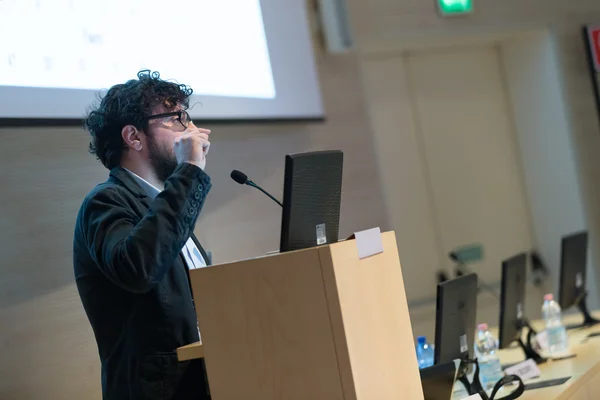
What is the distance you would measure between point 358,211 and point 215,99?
1201 millimetres

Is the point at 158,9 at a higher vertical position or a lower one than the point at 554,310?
higher

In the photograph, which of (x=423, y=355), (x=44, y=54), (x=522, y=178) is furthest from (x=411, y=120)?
(x=44, y=54)

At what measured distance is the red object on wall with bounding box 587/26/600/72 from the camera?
5086 millimetres

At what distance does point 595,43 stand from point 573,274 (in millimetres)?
2043

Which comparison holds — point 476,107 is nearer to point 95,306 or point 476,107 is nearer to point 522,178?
point 522,178

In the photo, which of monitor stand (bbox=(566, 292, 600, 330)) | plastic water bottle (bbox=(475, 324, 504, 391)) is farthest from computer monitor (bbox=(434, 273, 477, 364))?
monitor stand (bbox=(566, 292, 600, 330))

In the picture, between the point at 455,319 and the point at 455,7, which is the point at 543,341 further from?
the point at 455,7

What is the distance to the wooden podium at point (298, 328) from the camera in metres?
1.44

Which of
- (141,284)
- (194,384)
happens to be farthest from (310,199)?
(194,384)

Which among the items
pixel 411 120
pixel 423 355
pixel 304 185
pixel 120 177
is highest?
pixel 411 120

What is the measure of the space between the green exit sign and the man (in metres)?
3.19

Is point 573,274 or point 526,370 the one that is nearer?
point 526,370

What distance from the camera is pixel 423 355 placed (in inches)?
113

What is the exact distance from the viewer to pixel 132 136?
193 cm
